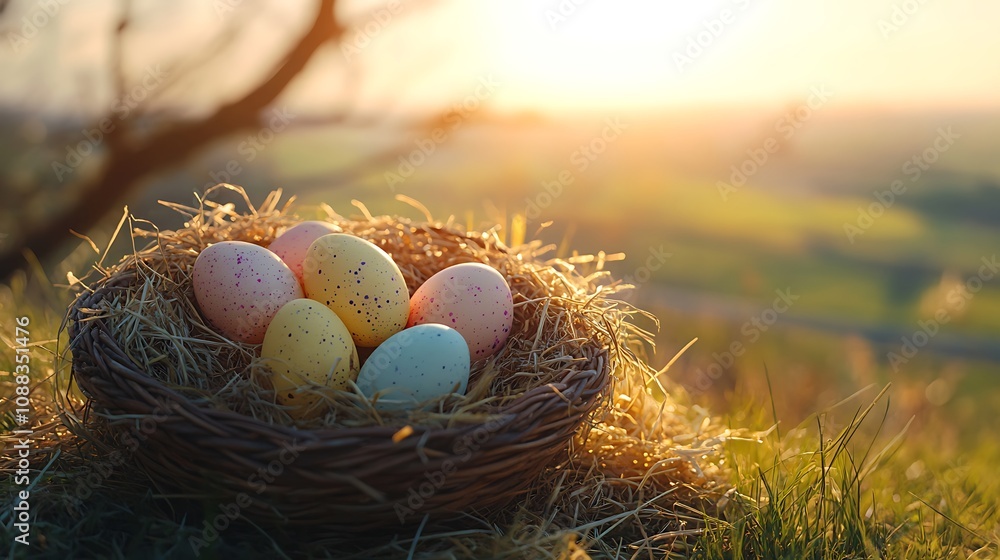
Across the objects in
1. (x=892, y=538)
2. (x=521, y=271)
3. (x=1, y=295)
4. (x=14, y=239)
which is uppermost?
(x=521, y=271)

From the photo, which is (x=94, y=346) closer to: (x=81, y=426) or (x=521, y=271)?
(x=81, y=426)

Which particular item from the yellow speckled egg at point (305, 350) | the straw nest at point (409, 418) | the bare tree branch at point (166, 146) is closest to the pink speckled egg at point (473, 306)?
the straw nest at point (409, 418)

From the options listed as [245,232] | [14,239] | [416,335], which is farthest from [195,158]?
[416,335]

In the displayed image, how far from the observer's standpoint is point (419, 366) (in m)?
1.79

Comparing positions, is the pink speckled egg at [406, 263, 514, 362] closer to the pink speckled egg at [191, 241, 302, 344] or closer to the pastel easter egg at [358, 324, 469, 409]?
the pastel easter egg at [358, 324, 469, 409]

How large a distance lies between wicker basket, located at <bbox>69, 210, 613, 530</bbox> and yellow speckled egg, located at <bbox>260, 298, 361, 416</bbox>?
31cm

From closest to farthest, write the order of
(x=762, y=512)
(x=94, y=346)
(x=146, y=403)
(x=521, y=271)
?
(x=146, y=403)
(x=94, y=346)
(x=762, y=512)
(x=521, y=271)

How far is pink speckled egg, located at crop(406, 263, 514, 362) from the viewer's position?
2064mm

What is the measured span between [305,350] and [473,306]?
1.62ft

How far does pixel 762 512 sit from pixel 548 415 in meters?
0.67

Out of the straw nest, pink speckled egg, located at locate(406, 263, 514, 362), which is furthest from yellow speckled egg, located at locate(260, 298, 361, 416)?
pink speckled egg, located at locate(406, 263, 514, 362)

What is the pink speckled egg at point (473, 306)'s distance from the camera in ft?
6.77

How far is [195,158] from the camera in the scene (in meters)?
5.59

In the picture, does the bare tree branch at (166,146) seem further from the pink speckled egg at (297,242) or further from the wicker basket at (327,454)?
the wicker basket at (327,454)
